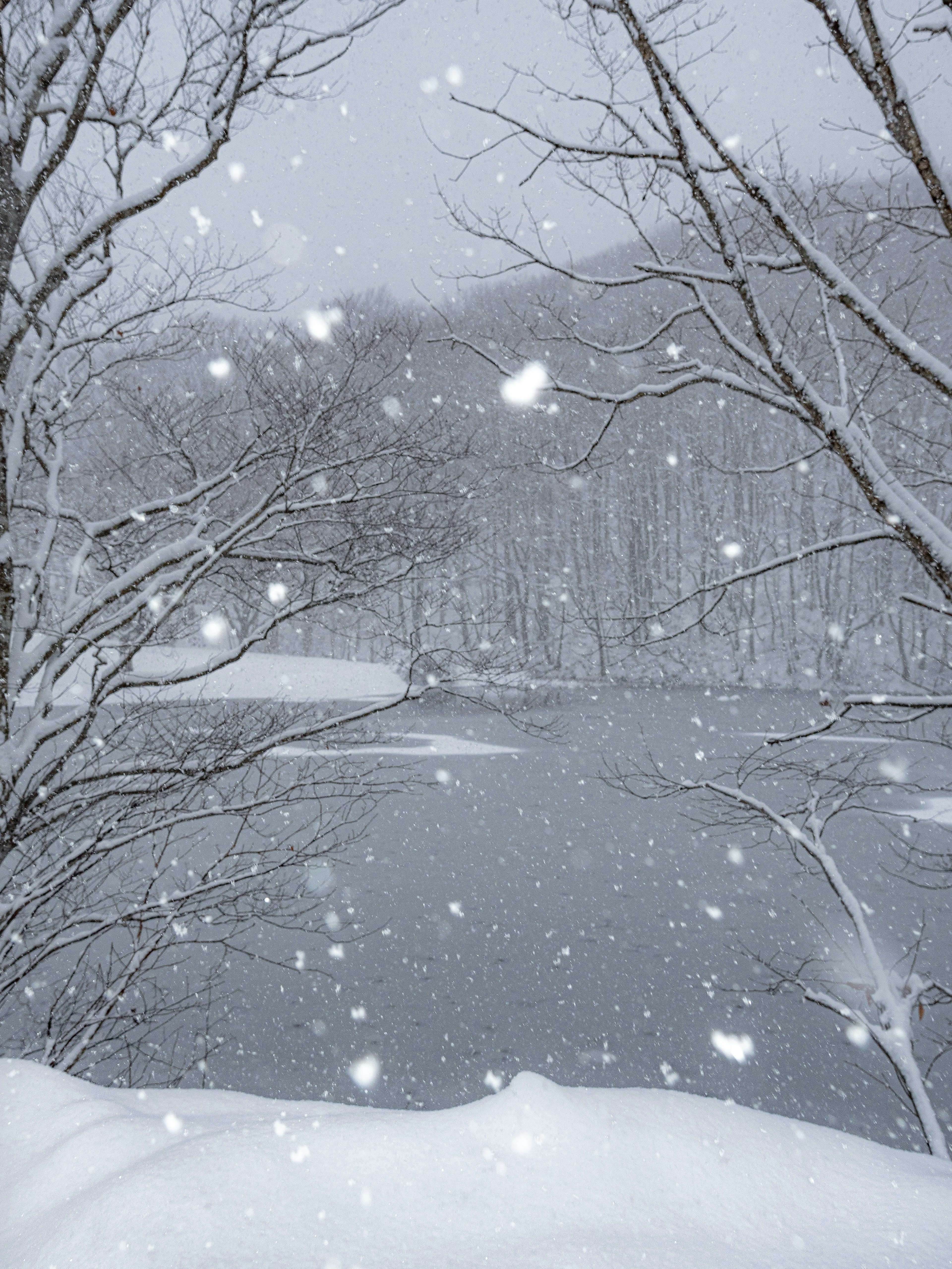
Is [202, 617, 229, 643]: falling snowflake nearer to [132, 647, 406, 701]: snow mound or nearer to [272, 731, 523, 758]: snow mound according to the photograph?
[132, 647, 406, 701]: snow mound

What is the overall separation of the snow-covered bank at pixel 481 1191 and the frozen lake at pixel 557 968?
3.45 meters

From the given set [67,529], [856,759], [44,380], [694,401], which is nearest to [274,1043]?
[67,529]

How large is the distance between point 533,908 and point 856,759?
8959 millimetres

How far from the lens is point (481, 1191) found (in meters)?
1.34

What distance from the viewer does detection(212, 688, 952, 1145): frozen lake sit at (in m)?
6.17

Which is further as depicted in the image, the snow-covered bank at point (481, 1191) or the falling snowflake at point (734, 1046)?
the falling snowflake at point (734, 1046)

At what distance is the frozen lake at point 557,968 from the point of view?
6.17 meters

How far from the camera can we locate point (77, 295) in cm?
495

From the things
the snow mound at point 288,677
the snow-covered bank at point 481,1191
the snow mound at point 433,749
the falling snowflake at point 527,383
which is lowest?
the snow mound at point 433,749

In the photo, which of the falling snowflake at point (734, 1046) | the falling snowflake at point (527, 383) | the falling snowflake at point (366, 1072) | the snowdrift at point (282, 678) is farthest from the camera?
the snowdrift at point (282, 678)

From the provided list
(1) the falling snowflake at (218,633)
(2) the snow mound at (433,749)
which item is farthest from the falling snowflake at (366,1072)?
(1) the falling snowflake at (218,633)

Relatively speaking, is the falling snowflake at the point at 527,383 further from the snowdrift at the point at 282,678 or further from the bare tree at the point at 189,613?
the snowdrift at the point at 282,678

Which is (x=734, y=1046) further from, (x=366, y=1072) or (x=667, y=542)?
(x=667, y=542)

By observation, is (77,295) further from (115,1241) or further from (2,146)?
(115,1241)
